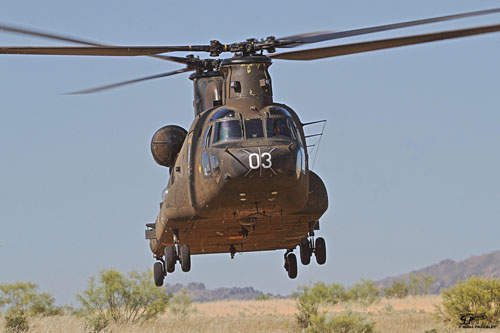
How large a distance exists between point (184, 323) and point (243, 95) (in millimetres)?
20824

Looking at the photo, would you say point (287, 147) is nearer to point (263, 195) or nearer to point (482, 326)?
point (263, 195)

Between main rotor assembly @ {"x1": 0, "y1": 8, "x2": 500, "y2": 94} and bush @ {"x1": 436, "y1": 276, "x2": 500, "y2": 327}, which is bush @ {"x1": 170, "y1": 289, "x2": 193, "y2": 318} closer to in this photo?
bush @ {"x1": 436, "y1": 276, "x2": 500, "y2": 327}

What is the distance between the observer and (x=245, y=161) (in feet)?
56.7

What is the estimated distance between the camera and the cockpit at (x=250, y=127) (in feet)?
58.6

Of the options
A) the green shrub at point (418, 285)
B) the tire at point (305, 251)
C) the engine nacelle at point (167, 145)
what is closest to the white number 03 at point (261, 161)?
the tire at point (305, 251)

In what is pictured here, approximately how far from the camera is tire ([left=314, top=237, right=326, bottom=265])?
21828mm

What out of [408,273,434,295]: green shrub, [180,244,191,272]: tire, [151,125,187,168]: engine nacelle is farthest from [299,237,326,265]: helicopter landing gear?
[408,273,434,295]: green shrub

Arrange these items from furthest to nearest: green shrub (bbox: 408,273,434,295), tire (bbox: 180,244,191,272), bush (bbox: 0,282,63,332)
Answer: green shrub (bbox: 408,273,434,295)
bush (bbox: 0,282,63,332)
tire (bbox: 180,244,191,272)

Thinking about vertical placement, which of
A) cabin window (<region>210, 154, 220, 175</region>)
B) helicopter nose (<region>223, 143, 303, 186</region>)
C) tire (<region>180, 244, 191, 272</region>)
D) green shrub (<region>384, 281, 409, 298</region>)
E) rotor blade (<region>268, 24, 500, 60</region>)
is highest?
green shrub (<region>384, 281, 409, 298</region>)

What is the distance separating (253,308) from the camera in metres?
56.2

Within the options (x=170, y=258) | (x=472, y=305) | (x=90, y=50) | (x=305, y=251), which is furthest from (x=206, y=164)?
(x=472, y=305)

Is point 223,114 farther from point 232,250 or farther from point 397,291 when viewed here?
point 397,291

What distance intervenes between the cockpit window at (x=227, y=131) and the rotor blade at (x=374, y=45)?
2526mm

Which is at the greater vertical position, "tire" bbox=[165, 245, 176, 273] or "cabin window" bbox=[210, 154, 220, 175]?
"cabin window" bbox=[210, 154, 220, 175]
